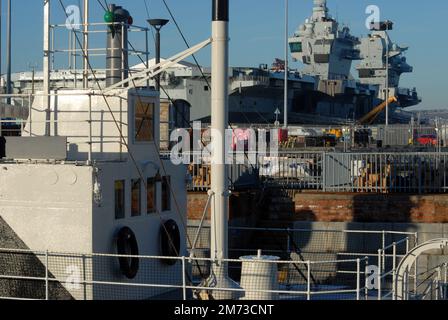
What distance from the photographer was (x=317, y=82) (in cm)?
12762

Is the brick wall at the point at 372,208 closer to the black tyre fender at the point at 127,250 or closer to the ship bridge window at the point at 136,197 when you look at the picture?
the ship bridge window at the point at 136,197

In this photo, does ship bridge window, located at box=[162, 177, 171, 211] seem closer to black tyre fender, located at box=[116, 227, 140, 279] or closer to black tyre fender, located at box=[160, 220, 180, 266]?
black tyre fender, located at box=[160, 220, 180, 266]

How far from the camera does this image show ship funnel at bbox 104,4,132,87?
621 inches

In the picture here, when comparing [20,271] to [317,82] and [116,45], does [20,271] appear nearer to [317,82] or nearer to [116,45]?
[116,45]

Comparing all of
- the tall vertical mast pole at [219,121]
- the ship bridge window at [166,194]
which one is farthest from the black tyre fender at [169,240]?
the tall vertical mast pole at [219,121]

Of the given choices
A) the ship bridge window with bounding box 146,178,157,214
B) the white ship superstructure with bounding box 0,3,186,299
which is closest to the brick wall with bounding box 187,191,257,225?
the white ship superstructure with bounding box 0,3,186,299

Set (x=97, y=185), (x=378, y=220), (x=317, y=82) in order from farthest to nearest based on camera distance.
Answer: (x=317, y=82)
(x=378, y=220)
(x=97, y=185)

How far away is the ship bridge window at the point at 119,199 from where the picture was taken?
572 inches

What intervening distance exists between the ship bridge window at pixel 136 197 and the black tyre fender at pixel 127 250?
1.60 ft

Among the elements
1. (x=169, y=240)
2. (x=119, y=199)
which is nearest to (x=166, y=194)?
(x=169, y=240)

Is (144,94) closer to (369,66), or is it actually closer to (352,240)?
(352,240)

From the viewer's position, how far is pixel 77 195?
13836 millimetres

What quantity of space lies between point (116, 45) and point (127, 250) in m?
3.88
